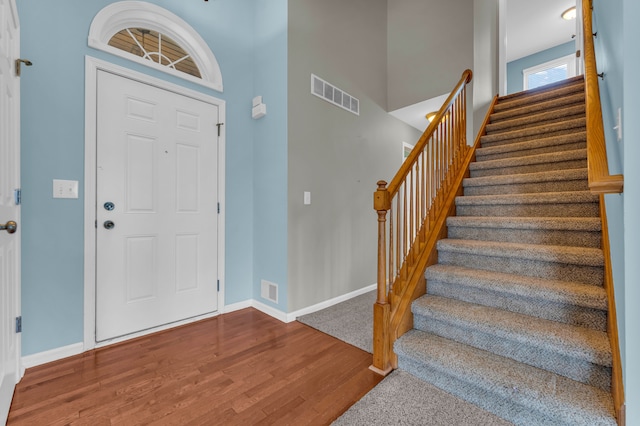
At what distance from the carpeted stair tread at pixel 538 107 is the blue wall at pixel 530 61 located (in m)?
3.66

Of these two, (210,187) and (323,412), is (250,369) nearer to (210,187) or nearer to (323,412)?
(323,412)

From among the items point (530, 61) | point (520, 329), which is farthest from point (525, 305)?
point (530, 61)

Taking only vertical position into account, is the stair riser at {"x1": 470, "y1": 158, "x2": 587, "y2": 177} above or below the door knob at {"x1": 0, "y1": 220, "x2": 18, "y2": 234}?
above

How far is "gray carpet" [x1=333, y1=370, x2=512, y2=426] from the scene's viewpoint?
4.47 ft

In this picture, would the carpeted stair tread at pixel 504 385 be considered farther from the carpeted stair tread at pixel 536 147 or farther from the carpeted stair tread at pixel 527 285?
the carpeted stair tread at pixel 536 147

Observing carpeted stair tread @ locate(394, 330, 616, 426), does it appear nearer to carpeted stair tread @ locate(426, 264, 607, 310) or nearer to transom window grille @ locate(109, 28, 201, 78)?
carpeted stair tread @ locate(426, 264, 607, 310)

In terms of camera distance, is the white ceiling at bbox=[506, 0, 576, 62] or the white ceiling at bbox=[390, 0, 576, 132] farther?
the white ceiling at bbox=[506, 0, 576, 62]

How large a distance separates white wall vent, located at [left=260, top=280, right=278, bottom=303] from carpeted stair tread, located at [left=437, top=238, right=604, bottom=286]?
1509 mm

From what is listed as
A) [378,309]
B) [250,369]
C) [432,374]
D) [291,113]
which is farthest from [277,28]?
[432,374]

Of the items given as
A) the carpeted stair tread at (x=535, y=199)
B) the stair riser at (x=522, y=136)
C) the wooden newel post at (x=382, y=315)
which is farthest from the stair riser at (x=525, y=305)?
the stair riser at (x=522, y=136)

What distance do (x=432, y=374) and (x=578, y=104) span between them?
3175mm

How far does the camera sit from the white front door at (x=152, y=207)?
216 cm

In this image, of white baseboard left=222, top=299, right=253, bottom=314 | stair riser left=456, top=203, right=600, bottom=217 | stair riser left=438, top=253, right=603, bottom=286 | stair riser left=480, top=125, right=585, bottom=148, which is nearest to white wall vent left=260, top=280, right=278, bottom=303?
white baseboard left=222, top=299, right=253, bottom=314

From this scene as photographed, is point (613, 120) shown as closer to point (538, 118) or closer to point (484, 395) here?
point (484, 395)
